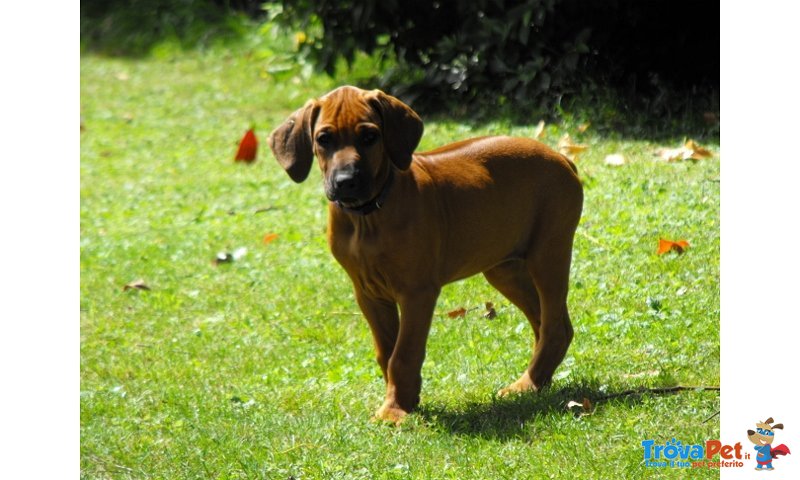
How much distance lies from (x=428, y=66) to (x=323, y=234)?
11.1 ft

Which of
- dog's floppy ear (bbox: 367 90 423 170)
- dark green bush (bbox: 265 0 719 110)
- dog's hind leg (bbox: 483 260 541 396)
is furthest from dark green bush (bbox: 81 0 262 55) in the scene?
dog's floppy ear (bbox: 367 90 423 170)

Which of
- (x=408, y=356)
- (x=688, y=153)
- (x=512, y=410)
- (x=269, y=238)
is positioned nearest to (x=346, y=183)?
(x=408, y=356)

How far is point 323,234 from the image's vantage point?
9.22 meters

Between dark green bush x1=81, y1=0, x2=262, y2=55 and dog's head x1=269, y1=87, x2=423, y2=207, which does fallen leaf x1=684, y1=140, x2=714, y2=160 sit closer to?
dog's head x1=269, y1=87, x2=423, y2=207

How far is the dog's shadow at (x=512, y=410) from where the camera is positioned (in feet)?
18.2

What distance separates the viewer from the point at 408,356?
18.6ft

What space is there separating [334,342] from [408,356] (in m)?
1.71

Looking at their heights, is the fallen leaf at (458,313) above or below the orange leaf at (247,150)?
above

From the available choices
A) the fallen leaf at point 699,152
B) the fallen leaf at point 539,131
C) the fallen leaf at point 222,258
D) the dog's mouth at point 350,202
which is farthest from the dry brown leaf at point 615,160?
the dog's mouth at point 350,202

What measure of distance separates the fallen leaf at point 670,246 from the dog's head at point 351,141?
8.63 feet

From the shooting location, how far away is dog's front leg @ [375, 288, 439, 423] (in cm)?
561

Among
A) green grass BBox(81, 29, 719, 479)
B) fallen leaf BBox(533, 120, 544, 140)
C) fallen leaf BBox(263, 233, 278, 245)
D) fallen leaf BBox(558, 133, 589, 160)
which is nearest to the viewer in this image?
green grass BBox(81, 29, 719, 479)

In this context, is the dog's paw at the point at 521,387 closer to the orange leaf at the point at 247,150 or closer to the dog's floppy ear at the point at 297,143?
the dog's floppy ear at the point at 297,143

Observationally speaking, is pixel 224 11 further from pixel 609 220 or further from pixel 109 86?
pixel 609 220
